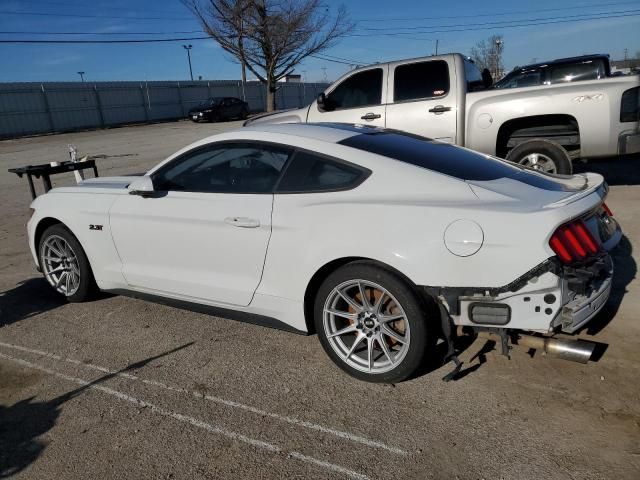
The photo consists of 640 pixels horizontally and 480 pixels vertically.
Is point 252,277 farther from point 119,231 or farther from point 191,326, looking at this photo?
point 119,231

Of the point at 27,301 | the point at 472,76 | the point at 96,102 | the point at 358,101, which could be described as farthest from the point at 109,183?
the point at 96,102

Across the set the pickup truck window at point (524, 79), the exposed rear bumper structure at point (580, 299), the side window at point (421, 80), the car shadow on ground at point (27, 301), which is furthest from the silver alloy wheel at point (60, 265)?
the pickup truck window at point (524, 79)

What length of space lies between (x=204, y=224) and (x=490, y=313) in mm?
2006

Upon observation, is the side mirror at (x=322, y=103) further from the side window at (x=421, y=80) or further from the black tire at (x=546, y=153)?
the black tire at (x=546, y=153)

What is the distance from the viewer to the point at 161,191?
407 centimetres

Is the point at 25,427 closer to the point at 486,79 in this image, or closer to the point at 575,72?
the point at 486,79

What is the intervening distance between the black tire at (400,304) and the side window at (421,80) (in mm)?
5104

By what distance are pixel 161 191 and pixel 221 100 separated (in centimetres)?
3108

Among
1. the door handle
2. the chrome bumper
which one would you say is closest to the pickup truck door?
A: the door handle

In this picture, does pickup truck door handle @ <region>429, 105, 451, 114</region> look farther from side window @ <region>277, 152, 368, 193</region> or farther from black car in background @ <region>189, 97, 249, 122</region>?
black car in background @ <region>189, 97, 249, 122</region>

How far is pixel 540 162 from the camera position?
712cm

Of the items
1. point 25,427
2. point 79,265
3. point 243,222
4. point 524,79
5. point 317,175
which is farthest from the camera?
point 524,79

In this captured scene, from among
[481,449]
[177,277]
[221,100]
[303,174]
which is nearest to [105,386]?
[177,277]

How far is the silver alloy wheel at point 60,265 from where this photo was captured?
4758 mm
